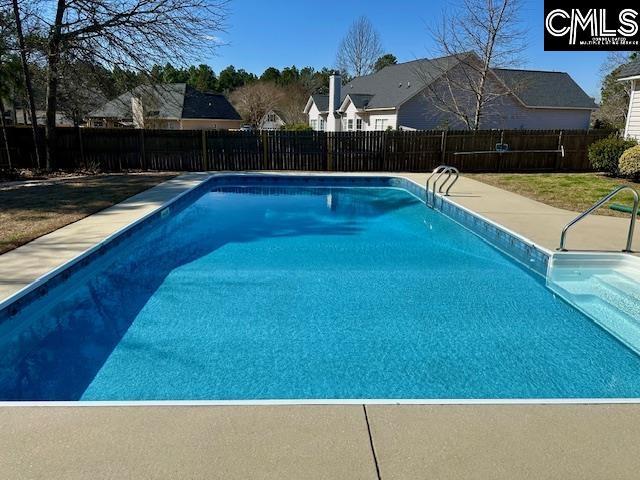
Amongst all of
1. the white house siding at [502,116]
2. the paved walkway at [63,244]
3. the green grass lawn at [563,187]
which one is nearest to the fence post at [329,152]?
the green grass lawn at [563,187]

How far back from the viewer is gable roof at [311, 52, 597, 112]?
23344 mm

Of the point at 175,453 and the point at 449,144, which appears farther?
the point at 449,144

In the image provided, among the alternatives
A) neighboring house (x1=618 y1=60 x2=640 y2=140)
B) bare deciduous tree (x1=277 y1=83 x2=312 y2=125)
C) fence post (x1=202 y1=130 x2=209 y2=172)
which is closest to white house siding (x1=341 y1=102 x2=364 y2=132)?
bare deciduous tree (x1=277 y1=83 x2=312 y2=125)

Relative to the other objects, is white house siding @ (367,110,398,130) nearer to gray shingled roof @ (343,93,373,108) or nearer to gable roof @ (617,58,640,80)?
gray shingled roof @ (343,93,373,108)

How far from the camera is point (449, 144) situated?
15984 millimetres

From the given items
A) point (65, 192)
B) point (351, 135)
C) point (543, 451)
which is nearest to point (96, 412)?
point (543, 451)

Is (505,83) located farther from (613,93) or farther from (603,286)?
(603,286)

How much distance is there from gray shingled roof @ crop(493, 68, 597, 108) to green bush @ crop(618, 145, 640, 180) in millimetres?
12694

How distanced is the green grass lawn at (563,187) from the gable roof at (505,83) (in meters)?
9.50

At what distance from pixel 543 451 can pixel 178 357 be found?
3.03 m

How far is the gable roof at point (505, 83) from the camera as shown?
23.3m

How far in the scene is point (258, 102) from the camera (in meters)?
44.8

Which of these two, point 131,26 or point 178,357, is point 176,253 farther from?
point 131,26

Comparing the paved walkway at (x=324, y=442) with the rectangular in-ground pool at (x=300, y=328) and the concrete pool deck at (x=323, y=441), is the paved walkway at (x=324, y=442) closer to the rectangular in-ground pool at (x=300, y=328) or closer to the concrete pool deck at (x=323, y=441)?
the concrete pool deck at (x=323, y=441)
